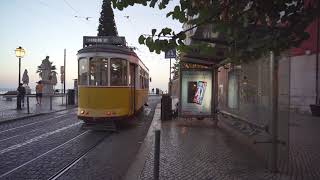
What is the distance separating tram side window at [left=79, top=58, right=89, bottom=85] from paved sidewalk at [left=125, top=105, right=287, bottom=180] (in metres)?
4.07

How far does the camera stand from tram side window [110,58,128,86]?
17.9 meters

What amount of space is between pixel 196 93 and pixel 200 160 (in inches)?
368

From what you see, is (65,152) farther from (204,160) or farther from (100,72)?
(100,72)

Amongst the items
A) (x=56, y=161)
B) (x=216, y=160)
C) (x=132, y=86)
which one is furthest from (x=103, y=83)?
(x=216, y=160)

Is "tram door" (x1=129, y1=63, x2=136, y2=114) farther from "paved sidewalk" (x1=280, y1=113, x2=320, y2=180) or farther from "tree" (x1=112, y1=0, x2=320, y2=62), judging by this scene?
"tree" (x1=112, y1=0, x2=320, y2=62)

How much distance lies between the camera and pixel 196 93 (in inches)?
769

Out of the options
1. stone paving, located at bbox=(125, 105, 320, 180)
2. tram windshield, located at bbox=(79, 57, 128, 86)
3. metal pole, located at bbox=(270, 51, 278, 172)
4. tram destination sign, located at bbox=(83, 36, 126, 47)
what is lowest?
stone paving, located at bbox=(125, 105, 320, 180)

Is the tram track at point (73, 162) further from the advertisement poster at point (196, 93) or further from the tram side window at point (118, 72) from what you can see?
the advertisement poster at point (196, 93)

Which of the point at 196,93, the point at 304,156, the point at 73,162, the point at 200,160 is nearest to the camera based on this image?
the point at 200,160

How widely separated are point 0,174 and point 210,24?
5.48m

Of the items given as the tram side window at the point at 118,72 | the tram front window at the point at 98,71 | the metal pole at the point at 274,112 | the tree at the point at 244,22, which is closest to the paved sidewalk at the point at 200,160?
the metal pole at the point at 274,112

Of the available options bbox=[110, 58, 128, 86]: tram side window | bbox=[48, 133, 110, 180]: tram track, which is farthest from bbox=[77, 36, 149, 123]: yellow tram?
bbox=[48, 133, 110, 180]: tram track

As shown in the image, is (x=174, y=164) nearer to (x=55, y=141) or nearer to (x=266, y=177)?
(x=266, y=177)

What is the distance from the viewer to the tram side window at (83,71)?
58.8 ft
